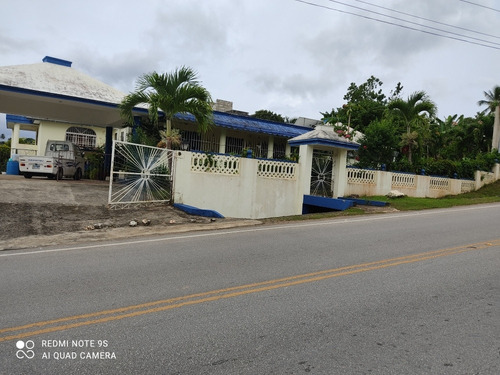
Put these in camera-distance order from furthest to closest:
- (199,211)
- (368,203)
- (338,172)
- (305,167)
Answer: (338,172)
(368,203)
(305,167)
(199,211)

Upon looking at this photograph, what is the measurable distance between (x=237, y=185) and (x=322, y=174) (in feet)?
14.2

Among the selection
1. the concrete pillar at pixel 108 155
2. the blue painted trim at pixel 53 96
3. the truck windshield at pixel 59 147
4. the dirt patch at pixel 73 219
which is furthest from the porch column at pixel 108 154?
the dirt patch at pixel 73 219

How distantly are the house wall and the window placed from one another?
17952 millimetres

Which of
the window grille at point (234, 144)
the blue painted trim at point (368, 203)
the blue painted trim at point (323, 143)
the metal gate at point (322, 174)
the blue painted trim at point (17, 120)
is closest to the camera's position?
the blue painted trim at point (323, 143)

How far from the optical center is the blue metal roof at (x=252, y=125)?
21.0 m

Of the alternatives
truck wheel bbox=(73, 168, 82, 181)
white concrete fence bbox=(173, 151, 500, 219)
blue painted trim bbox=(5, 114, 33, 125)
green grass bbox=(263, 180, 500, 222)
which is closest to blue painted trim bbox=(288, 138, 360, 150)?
white concrete fence bbox=(173, 151, 500, 219)

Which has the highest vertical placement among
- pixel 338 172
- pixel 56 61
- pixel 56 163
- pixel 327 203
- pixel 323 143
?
pixel 56 61

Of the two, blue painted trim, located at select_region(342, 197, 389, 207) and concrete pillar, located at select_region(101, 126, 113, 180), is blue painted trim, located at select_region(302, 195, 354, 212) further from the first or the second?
A: concrete pillar, located at select_region(101, 126, 113, 180)

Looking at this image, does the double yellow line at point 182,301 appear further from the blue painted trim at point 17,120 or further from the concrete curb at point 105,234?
the blue painted trim at point 17,120

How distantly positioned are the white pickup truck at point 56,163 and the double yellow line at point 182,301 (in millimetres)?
15237

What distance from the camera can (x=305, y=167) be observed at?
1598cm

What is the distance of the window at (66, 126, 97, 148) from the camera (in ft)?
95.3

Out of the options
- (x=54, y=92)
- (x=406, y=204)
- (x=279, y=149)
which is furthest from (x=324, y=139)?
(x=54, y=92)

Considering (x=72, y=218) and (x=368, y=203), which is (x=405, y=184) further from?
(x=72, y=218)
